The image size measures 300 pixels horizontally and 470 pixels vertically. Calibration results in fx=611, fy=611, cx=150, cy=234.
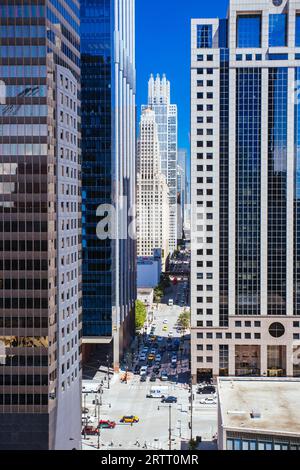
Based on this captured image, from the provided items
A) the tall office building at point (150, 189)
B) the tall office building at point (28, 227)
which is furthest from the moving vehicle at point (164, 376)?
the tall office building at point (150, 189)

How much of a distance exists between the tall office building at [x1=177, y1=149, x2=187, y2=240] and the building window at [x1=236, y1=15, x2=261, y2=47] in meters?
95.1

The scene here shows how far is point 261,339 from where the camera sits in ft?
150

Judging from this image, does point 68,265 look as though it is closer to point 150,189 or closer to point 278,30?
point 278,30

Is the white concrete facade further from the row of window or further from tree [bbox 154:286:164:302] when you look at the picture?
tree [bbox 154:286:164:302]

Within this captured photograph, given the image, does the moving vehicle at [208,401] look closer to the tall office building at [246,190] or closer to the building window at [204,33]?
the tall office building at [246,190]

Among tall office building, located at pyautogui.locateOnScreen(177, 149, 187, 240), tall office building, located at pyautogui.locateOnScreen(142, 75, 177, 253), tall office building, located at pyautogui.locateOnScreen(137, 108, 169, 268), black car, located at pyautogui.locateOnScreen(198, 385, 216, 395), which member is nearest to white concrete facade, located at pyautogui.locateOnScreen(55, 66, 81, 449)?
black car, located at pyautogui.locateOnScreen(198, 385, 216, 395)

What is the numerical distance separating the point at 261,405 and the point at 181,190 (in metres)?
142

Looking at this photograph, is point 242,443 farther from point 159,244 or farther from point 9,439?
point 159,244

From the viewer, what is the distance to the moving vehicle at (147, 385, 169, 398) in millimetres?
42344

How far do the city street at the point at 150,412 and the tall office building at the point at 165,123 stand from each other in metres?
100

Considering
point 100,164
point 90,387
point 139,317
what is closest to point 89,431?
point 90,387

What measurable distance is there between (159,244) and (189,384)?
206 feet

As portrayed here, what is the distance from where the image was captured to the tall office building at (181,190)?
472ft
